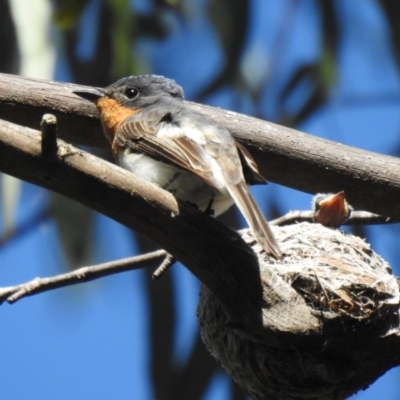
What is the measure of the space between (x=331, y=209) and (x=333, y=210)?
0.01 m

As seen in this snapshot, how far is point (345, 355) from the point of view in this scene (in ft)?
9.54

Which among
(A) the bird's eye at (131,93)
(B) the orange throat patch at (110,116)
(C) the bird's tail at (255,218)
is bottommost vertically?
(C) the bird's tail at (255,218)

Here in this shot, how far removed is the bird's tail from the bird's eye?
1108 mm

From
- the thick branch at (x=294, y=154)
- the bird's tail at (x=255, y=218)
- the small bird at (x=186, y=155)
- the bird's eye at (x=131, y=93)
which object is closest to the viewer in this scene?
the bird's tail at (x=255, y=218)

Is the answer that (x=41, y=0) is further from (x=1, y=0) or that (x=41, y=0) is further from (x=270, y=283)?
(x=270, y=283)

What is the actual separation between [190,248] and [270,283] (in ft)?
1.20

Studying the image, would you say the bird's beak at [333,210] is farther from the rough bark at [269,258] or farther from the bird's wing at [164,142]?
the bird's wing at [164,142]

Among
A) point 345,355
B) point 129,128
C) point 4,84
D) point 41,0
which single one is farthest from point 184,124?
point 41,0

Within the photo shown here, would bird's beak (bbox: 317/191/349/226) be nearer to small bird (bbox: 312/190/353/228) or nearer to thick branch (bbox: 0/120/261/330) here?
small bird (bbox: 312/190/353/228)

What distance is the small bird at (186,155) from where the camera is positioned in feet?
8.77

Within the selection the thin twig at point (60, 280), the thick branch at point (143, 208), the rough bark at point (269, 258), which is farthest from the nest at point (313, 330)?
the thin twig at point (60, 280)

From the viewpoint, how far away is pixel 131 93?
3.73 metres

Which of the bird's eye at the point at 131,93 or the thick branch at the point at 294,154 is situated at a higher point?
the bird's eye at the point at 131,93

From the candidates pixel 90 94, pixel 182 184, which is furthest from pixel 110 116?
pixel 182 184
